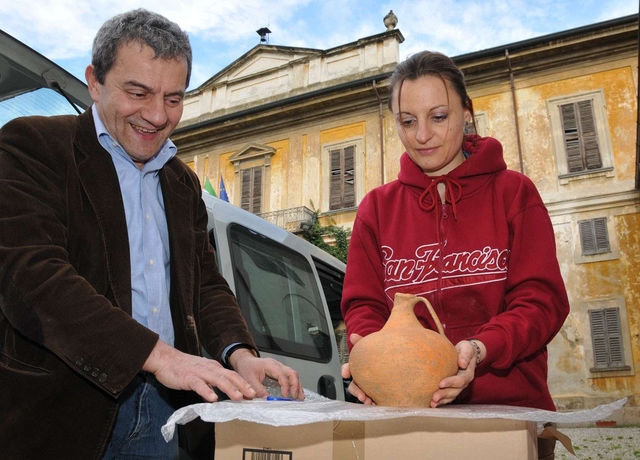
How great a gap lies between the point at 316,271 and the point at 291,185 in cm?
1238

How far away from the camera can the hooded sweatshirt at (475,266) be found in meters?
1.59

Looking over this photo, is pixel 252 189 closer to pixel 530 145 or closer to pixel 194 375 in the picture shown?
pixel 530 145

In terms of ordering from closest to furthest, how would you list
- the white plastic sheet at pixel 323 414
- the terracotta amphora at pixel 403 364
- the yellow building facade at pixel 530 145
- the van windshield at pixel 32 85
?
the white plastic sheet at pixel 323 414 < the terracotta amphora at pixel 403 364 < the van windshield at pixel 32 85 < the yellow building facade at pixel 530 145

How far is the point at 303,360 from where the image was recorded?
147 inches

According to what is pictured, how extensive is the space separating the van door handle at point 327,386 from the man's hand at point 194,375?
2.59 metres

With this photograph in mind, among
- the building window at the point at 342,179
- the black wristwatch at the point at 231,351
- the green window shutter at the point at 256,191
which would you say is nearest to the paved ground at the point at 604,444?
the black wristwatch at the point at 231,351

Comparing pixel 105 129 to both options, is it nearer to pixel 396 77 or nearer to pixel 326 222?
pixel 396 77

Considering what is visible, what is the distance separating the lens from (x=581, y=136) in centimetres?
1389

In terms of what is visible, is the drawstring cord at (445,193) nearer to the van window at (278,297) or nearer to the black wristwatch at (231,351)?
the black wristwatch at (231,351)

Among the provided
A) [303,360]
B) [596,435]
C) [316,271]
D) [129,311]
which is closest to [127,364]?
[129,311]

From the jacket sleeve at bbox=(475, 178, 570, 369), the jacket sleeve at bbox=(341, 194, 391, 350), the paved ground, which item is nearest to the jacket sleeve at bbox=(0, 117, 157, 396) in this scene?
the jacket sleeve at bbox=(341, 194, 391, 350)

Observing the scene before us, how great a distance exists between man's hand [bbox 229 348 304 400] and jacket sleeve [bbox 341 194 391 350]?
0.27 meters

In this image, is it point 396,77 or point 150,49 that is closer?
point 150,49

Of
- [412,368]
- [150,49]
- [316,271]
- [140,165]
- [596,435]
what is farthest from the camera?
[596,435]
